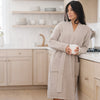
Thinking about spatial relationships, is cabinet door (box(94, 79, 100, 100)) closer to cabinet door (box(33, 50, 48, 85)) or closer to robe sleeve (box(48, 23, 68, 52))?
robe sleeve (box(48, 23, 68, 52))

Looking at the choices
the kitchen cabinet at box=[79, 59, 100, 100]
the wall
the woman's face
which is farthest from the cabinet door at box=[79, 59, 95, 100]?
the wall

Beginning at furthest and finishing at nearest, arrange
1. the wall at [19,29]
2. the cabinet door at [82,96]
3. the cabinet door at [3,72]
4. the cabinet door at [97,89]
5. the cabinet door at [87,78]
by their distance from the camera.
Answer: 1. the wall at [19,29]
2. the cabinet door at [3,72]
3. the cabinet door at [82,96]
4. the cabinet door at [87,78]
5. the cabinet door at [97,89]

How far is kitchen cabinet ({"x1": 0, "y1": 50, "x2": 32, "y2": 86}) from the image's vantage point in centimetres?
441

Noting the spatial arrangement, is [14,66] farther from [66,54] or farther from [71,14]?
[71,14]

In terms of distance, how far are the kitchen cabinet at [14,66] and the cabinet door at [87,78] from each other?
2.01 meters

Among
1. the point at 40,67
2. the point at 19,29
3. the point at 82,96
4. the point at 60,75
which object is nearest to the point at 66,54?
the point at 60,75

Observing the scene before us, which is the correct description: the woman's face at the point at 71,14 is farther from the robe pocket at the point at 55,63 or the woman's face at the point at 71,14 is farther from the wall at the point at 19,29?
the wall at the point at 19,29

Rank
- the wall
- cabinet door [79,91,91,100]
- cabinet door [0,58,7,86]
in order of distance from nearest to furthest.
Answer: cabinet door [79,91,91,100] < cabinet door [0,58,7,86] < the wall

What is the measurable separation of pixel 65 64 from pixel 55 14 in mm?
2777

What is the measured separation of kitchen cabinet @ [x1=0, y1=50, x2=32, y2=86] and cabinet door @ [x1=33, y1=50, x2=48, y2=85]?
0.35ft

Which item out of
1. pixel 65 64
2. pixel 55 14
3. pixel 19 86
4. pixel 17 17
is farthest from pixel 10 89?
pixel 65 64

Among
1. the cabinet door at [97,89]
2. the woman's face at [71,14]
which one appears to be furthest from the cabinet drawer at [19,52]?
the cabinet door at [97,89]

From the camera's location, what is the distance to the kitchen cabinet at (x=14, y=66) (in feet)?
14.5

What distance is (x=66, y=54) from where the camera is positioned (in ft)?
8.29
